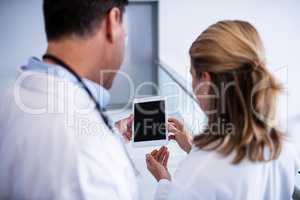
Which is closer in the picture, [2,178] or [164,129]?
[2,178]

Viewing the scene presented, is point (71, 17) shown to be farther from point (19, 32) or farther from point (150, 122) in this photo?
point (19, 32)

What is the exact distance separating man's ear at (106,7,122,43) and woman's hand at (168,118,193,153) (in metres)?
0.69

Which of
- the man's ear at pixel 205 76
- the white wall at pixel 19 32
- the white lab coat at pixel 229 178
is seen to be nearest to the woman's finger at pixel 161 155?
the white lab coat at pixel 229 178

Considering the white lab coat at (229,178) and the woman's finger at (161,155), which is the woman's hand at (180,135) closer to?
the woman's finger at (161,155)

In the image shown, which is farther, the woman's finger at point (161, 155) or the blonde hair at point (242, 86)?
the woman's finger at point (161, 155)

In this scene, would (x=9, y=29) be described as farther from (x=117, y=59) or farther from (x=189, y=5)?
(x=117, y=59)

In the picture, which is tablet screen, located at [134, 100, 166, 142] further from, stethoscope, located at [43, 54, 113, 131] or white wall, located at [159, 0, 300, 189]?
white wall, located at [159, 0, 300, 189]

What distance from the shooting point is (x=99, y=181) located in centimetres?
68

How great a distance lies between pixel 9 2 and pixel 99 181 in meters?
3.61

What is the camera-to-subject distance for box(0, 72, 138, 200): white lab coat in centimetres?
67

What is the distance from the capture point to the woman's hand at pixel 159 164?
1.19m

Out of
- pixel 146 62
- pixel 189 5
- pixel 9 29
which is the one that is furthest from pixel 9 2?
pixel 189 5

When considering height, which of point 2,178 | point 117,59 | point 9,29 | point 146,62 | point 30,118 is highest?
point 9,29

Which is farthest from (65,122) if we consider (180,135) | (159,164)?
(180,135)
